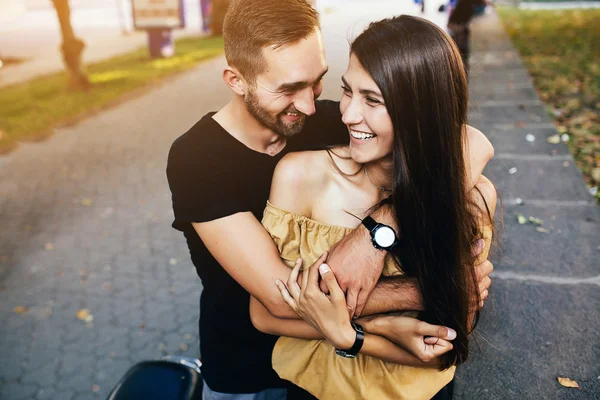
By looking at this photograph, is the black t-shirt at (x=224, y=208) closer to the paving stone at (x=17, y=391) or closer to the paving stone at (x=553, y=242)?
the paving stone at (x=553, y=242)

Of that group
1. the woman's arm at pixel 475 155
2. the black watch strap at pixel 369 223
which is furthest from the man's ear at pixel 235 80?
the woman's arm at pixel 475 155

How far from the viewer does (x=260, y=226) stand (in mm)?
1871

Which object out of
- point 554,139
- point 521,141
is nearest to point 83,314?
point 521,141

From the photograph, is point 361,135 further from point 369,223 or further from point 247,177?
point 247,177

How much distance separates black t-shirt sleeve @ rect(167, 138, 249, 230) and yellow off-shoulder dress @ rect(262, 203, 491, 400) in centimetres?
16

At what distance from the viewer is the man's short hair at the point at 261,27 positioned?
2.08 m

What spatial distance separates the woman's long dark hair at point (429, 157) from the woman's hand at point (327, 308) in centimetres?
29

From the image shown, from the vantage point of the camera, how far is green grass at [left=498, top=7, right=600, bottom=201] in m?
6.03

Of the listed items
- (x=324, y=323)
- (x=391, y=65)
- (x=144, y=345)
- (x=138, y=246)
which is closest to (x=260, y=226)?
(x=324, y=323)

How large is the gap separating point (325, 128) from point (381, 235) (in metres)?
0.73

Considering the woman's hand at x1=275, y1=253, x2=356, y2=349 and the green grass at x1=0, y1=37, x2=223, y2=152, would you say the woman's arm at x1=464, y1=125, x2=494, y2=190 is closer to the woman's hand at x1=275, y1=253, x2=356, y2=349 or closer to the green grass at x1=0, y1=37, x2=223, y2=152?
the woman's hand at x1=275, y1=253, x2=356, y2=349

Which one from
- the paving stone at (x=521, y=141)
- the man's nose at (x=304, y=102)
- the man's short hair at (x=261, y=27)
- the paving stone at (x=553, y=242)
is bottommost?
the paving stone at (x=521, y=141)

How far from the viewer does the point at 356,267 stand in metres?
1.73

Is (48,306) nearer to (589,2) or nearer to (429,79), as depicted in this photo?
(429,79)
